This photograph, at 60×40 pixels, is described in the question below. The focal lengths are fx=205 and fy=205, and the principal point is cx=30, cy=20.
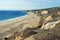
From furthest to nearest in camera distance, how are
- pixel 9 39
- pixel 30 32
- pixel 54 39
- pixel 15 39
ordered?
1. pixel 9 39
2. pixel 15 39
3. pixel 30 32
4. pixel 54 39

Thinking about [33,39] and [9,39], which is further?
[9,39]

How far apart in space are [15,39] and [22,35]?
2.52 ft

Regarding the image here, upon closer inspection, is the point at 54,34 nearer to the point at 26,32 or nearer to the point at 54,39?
the point at 54,39

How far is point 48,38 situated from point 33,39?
899 mm

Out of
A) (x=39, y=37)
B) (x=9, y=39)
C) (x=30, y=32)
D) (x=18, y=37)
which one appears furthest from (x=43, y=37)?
(x=9, y=39)

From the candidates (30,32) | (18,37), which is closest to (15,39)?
(18,37)

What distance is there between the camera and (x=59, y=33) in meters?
11.7

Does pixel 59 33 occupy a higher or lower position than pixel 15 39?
higher

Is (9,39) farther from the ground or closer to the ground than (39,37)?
closer to the ground

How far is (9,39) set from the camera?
16.0 m

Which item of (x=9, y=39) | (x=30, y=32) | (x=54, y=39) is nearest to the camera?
(x=54, y=39)

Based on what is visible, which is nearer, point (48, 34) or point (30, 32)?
point (48, 34)

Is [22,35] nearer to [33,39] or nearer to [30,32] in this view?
[30,32]

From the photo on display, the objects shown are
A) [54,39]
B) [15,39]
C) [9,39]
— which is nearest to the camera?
[54,39]
